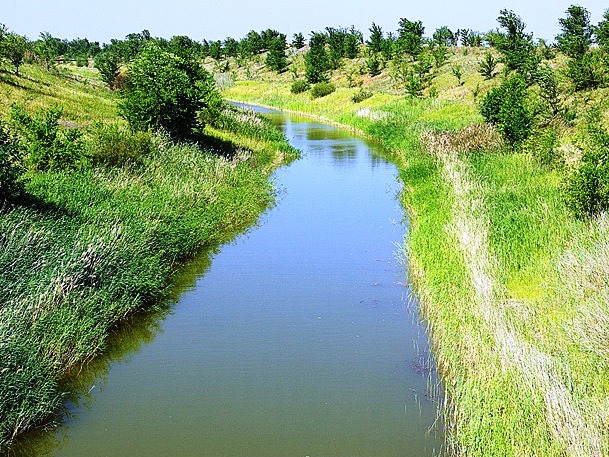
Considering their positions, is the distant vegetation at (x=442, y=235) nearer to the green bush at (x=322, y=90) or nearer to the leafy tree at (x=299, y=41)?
the green bush at (x=322, y=90)

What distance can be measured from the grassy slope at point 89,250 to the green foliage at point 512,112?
8954 millimetres

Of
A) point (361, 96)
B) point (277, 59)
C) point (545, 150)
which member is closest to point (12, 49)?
point (361, 96)

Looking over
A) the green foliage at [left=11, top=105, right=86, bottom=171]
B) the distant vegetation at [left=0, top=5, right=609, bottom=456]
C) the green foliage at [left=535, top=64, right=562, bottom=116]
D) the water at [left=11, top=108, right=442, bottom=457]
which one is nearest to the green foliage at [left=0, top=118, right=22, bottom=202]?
the distant vegetation at [left=0, top=5, right=609, bottom=456]

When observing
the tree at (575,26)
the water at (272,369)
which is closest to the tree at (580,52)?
the tree at (575,26)

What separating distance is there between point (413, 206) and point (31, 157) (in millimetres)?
10320

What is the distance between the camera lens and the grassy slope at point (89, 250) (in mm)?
8422

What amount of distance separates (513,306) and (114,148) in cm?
1236

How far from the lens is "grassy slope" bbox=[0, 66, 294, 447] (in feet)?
27.6

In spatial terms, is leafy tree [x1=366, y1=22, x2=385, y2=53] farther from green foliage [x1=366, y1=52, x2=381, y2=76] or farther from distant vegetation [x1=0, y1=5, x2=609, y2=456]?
distant vegetation [x1=0, y1=5, x2=609, y2=456]

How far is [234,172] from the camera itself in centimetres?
2241

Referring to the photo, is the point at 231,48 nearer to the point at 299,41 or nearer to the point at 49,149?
the point at 299,41

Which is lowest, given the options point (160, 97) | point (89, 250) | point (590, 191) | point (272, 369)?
point (272, 369)

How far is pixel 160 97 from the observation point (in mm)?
23641

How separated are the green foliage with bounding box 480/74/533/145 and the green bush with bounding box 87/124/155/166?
40.4 feet
